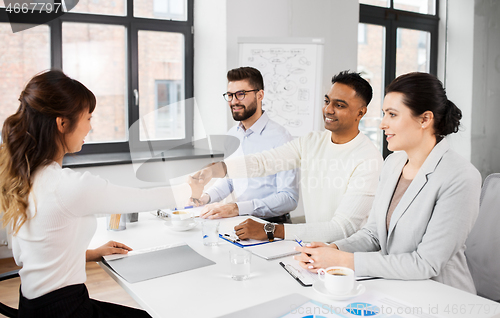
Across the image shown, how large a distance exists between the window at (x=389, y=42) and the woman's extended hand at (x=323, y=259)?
3867mm

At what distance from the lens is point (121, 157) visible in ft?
12.7

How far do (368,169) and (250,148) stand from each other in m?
1.01

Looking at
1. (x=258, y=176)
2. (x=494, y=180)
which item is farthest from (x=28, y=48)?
(x=494, y=180)

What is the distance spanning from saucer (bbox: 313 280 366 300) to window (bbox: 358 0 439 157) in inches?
159

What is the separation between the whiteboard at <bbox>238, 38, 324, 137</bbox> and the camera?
391 centimetres

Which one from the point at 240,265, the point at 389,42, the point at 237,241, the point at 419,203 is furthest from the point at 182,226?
the point at 389,42

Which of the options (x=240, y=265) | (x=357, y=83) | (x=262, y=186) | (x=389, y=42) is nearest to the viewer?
(x=240, y=265)

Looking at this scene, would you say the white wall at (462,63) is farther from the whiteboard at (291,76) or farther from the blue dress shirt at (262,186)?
the blue dress shirt at (262,186)

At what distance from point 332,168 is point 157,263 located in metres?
1.02

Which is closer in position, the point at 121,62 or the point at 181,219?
the point at 181,219

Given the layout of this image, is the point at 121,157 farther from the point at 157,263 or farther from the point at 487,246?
the point at 487,246

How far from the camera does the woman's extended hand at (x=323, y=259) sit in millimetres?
1388

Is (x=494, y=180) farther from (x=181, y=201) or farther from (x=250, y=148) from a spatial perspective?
(x=250, y=148)

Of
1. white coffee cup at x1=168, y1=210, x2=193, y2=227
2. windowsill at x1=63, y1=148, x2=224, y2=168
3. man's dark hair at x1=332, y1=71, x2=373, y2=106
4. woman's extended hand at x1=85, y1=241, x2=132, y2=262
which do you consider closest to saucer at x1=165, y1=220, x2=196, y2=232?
white coffee cup at x1=168, y1=210, x2=193, y2=227
